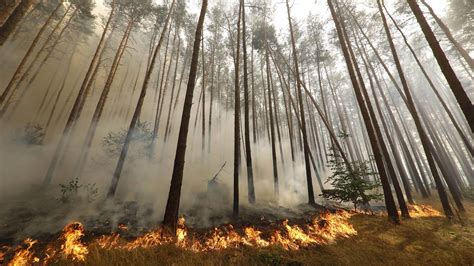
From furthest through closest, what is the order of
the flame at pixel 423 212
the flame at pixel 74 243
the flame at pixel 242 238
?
the flame at pixel 423 212 < the flame at pixel 242 238 < the flame at pixel 74 243

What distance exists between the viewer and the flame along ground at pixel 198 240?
4648 mm

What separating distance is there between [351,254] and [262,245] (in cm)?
223

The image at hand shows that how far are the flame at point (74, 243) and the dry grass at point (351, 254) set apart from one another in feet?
0.61

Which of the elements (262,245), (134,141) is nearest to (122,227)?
(262,245)

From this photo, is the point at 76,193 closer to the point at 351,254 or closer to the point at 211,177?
the point at 211,177

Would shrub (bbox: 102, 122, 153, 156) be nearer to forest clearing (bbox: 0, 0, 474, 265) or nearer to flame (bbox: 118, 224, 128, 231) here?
forest clearing (bbox: 0, 0, 474, 265)

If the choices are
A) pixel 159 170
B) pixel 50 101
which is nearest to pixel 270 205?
pixel 159 170

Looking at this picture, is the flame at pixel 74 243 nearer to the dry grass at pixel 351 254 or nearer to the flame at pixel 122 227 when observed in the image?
the dry grass at pixel 351 254

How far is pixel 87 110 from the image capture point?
21.5 meters

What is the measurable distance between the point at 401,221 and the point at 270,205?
5.54 m

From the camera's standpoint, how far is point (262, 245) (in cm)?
563

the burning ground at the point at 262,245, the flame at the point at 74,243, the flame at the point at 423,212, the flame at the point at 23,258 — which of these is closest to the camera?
the flame at the point at 74,243

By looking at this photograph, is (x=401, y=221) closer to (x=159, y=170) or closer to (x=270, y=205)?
(x=270, y=205)

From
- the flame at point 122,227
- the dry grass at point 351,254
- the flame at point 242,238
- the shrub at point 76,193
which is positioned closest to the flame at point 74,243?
the dry grass at point 351,254
